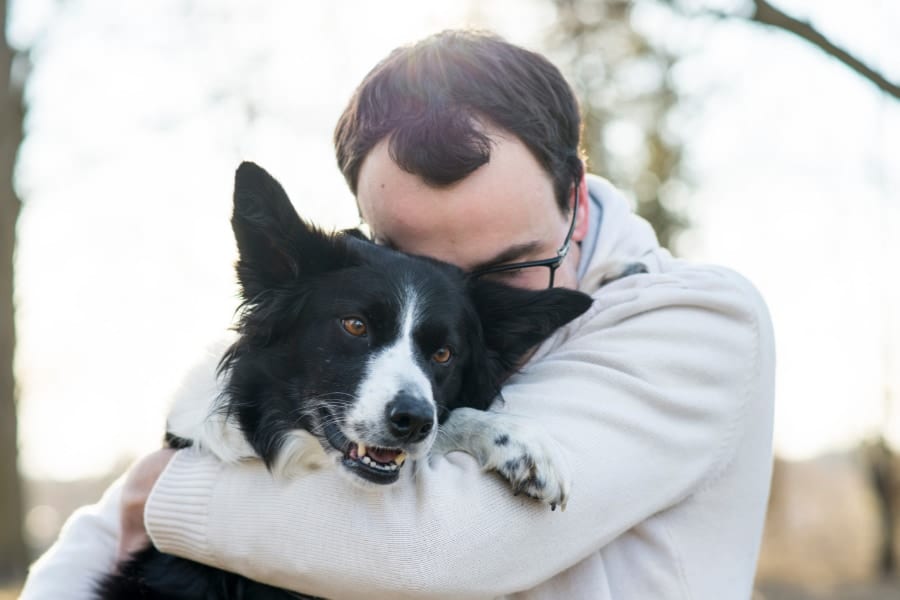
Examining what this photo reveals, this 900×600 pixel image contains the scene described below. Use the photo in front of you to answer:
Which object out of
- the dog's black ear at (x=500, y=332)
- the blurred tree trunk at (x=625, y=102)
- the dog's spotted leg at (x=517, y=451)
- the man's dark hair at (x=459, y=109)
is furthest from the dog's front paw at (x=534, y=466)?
the blurred tree trunk at (x=625, y=102)

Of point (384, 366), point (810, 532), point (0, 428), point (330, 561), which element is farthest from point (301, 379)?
point (810, 532)

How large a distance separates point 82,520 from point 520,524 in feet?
5.61

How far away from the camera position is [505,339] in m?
3.18

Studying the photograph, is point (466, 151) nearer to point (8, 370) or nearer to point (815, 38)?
point (815, 38)

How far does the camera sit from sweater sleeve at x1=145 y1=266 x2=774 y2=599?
237cm

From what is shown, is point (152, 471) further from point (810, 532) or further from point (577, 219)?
point (810, 532)

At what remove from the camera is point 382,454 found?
2.70 meters

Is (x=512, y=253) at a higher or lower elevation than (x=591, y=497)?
higher

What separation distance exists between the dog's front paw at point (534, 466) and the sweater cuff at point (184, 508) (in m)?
0.77

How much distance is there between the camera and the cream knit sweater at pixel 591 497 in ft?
7.82

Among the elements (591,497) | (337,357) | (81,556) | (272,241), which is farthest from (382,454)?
(81,556)

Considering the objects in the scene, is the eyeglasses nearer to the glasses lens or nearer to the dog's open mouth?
the glasses lens

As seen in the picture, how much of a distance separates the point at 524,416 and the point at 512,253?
0.58 meters

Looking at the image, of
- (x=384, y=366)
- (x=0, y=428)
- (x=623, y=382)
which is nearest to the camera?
(x=623, y=382)
